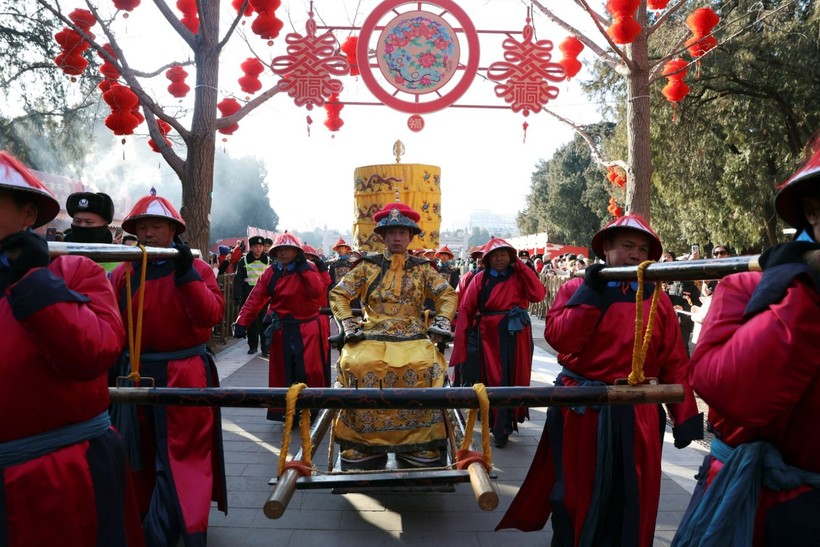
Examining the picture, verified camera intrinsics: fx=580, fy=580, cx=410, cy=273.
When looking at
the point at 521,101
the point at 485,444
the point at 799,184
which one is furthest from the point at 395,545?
the point at 521,101

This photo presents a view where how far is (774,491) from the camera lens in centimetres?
175

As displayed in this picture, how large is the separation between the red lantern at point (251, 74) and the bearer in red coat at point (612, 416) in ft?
25.9

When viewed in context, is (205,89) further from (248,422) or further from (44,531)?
(44,531)

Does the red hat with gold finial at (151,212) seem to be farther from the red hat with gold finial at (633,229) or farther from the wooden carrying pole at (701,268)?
the wooden carrying pole at (701,268)

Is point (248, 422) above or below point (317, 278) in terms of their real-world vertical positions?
below

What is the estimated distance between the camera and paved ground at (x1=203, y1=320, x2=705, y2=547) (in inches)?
150

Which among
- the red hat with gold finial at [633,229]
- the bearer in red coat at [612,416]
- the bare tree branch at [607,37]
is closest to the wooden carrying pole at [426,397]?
the bearer in red coat at [612,416]

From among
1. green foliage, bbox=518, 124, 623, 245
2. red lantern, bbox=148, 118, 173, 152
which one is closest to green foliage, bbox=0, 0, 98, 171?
red lantern, bbox=148, 118, 173, 152

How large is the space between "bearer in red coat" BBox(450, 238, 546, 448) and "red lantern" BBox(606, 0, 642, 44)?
3617mm

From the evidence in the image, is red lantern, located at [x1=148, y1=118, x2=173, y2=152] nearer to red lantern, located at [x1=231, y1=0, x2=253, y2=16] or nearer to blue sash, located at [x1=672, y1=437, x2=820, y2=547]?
red lantern, located at [x1=231, y1=0, x2=253, y2=16]

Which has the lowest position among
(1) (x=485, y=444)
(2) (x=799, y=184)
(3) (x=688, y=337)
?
(3) (x=688, y=337)

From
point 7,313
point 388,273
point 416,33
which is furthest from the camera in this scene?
point 416,33

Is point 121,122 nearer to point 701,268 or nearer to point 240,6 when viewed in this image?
point 240,6

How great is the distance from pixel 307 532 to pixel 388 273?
2.19 meters
